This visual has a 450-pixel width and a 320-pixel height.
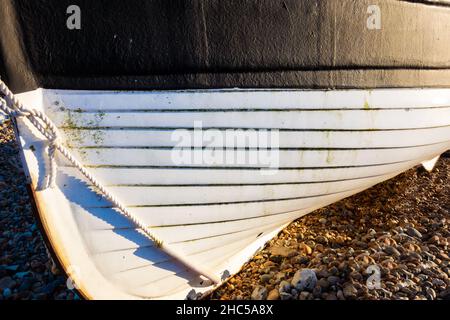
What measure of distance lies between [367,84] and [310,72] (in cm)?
45

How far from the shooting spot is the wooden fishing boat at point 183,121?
163 centimetres

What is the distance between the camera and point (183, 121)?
1.79 m

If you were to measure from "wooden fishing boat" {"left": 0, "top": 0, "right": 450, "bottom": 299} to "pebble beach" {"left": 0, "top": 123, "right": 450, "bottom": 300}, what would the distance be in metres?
0.43

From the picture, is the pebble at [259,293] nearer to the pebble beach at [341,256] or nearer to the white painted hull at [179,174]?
the pebble beach at [341,256]

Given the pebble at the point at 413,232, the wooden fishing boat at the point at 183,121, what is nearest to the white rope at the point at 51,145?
the wooden fishing boat at the point at 183,121

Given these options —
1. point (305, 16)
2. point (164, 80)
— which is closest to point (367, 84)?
point (305, 16)

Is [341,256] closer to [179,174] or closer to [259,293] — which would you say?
[259,293]

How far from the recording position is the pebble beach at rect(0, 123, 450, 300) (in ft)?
7.36

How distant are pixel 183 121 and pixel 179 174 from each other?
0.30 metres

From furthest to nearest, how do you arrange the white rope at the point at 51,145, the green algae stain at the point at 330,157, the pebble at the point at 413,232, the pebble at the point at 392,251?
1. the pebble at the point at 413,232
2. the pebble at the point at 392,251
3. the green algae stain at the point at 330,157
4. the white rope at the point at 51,145

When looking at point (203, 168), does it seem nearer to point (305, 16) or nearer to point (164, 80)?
point (164, 80)

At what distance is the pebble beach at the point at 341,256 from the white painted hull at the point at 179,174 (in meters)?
0.34
